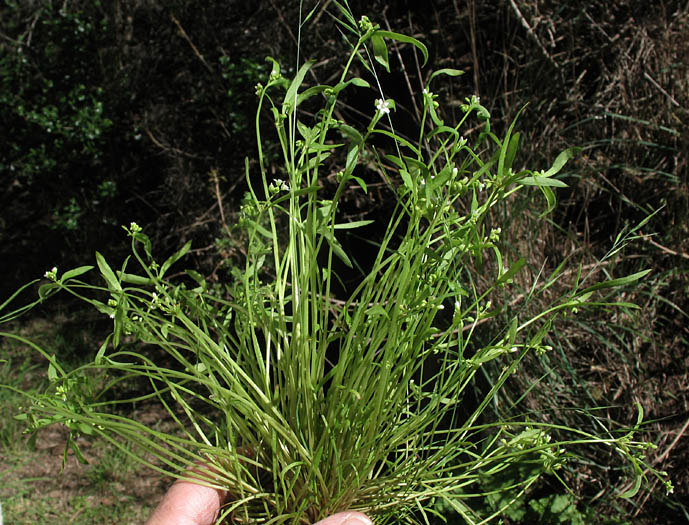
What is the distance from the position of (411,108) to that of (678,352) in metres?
1.01

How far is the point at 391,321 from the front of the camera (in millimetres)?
780

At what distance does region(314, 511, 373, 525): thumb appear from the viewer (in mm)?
810

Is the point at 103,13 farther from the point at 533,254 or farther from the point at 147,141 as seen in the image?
the point at 533,254

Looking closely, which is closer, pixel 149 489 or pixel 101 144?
pixel 149 489

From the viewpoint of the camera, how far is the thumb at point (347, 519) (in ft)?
2.66

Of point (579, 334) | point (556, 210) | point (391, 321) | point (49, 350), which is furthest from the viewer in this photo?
point (49, 350)

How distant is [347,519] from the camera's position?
817 millimetres

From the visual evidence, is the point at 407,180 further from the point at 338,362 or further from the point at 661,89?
the point at 661,89

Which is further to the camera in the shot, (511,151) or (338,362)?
(338,362)

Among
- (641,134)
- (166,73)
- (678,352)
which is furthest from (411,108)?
(166,73)

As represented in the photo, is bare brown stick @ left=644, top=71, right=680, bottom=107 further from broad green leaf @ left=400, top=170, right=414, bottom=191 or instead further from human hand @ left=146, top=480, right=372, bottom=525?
human hand @ left=146, top=480, right=372, bottom=525

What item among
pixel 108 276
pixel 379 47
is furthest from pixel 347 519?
pixel 379 47

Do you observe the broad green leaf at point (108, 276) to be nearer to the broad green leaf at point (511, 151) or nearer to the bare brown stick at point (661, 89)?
the broad green leaf at point (511, 151)

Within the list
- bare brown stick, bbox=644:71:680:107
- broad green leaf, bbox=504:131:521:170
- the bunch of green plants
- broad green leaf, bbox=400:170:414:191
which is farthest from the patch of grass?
bare brown stick, bbox=644:71:680:107
